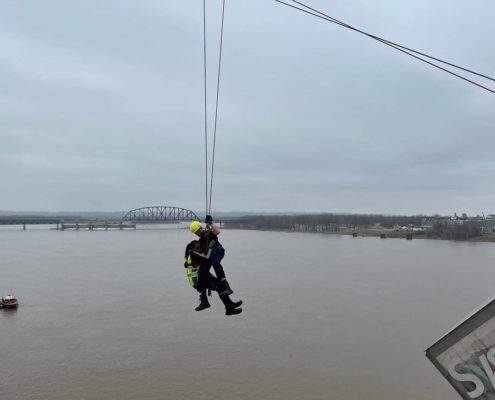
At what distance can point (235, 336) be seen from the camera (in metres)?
18.2

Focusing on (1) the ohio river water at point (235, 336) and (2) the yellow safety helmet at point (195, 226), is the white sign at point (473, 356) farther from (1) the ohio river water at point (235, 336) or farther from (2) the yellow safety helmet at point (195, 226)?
(1) the ohio river water at point (235, 336)

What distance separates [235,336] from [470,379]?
40.6ft

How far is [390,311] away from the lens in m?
22.8

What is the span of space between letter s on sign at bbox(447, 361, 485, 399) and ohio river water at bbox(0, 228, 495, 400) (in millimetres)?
7056

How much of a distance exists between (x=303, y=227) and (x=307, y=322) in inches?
3779

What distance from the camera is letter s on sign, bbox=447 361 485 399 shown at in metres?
6.61

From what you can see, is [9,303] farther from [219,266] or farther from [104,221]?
[104,221]

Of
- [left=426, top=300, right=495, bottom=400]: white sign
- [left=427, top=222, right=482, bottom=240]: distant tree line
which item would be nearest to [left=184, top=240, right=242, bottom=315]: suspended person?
[left=426, top=300, right=495, bottom=400]: white sign

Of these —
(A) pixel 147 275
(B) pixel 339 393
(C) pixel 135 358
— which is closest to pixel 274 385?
(B) pixel 339 393

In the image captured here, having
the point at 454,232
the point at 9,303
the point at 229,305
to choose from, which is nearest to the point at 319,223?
the point at 454,232

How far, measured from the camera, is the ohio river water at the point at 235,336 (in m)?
13.8

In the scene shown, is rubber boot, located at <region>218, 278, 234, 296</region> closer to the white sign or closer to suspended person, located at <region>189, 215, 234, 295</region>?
suspended person, located at <region>189, 215, 234, 295</region>

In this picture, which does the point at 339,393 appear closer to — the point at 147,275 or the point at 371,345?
the point at 371,345

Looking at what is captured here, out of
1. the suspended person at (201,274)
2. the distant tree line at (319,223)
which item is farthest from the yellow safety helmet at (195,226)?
the distant tree line at (319,223)
